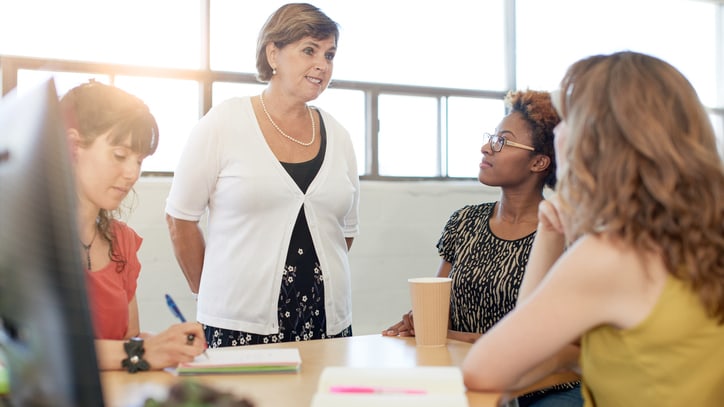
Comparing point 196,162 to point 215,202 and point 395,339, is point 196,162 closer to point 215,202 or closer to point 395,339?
point 215,202

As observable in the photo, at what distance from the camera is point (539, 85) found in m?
4.20

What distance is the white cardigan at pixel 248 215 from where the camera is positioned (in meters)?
1.98

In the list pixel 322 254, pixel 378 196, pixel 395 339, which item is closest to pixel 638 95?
pixel 395 339

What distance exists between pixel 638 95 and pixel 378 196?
2659 mm

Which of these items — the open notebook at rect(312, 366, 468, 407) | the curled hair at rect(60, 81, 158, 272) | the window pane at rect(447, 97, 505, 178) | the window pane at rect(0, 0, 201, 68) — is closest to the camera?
the open notebook at rect(312, 366, 468, 407)

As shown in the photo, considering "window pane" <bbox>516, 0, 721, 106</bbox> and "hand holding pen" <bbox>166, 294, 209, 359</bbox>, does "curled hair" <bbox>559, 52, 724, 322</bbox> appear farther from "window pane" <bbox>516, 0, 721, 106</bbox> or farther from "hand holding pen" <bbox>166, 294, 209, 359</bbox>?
"window pane" <bbox>516, 0, 721, 106</bbox>

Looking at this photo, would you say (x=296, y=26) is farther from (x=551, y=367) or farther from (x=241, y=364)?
(x=551, y=367)

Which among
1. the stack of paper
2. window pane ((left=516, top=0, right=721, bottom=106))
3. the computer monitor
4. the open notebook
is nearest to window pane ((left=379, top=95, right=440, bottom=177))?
window pane ((left=516, top=0, right=721, bottom=106))

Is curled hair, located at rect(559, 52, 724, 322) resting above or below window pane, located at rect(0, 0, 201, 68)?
below

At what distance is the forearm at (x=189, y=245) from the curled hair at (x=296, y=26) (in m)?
0.59

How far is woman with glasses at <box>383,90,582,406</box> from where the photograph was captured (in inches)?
75.5

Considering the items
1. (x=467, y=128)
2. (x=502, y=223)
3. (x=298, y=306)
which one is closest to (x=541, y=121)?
(x=502, y=223)

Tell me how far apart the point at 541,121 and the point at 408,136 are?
1831mm

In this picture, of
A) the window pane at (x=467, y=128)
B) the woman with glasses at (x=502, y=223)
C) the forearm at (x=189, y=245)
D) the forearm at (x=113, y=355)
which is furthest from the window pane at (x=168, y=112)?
the forearm at (x=113, y=355)
